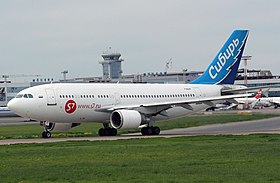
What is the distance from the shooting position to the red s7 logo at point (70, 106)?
46.9 meters

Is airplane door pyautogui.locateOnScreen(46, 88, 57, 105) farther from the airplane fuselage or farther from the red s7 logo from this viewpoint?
the red s7 logo

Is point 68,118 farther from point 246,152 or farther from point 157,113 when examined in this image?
point 246,152

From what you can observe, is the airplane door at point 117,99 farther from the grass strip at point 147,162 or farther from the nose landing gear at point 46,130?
the grass strip at point 147,162

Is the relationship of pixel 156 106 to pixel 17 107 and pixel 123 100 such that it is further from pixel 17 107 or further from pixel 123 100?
pixel 17 107

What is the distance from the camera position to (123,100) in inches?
1978

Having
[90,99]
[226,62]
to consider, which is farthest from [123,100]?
[226,62]

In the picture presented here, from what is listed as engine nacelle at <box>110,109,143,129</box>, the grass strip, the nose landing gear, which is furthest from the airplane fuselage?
the grass strip

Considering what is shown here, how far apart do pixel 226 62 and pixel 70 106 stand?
49.8ft

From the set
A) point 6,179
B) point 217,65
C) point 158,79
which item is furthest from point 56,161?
point 158,79

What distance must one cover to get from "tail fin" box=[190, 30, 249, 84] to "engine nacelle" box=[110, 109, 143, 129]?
34.2 ft

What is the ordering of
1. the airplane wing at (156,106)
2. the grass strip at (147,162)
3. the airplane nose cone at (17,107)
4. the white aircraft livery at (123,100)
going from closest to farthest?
the grass strip at (147,162) < the airplane nose cone at (17,107) < the white aircraft livery at (123,100) < the airplane wing at (156,106)

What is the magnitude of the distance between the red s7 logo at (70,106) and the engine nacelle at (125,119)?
281cm

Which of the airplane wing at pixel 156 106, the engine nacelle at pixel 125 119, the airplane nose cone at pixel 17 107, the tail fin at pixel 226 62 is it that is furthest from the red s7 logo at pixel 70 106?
the tail fin at pixel 226 62

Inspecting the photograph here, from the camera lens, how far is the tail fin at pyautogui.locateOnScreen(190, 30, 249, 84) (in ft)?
185
